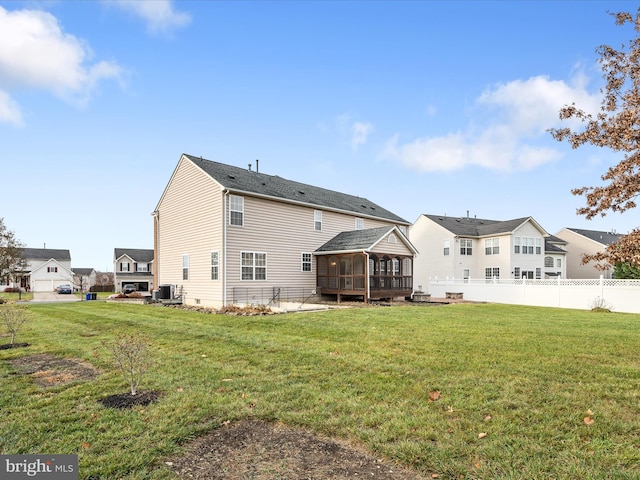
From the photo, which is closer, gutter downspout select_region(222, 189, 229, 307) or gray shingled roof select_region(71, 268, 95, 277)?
gutter downspout select_region(222, 189, 229, 307)

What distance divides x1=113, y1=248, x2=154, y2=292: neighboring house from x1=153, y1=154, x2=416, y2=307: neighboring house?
106 ft

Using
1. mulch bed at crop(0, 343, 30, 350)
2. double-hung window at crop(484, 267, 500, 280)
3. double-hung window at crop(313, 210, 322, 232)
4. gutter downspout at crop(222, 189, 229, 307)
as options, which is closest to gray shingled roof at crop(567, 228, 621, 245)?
double-hung window at crop(484, 267, 500, 280)

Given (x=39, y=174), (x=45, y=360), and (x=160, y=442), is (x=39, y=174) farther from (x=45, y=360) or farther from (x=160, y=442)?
(x=160, y=442)

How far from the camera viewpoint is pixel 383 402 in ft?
14.3

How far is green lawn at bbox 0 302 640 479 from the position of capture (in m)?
3.07

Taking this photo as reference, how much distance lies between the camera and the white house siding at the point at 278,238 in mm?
18578

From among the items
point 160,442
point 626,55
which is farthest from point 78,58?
point 626,55

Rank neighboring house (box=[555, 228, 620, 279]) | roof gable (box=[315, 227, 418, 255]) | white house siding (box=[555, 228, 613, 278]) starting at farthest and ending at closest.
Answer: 1. neighboring house (box=[555, 228, 620, 279])
2. white house siding (box=[555, 228, 613, 278])
3. roof gable (box=[315, 227, 418, 255])

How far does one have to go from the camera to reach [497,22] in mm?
13875

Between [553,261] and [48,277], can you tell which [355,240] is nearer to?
[553,261]

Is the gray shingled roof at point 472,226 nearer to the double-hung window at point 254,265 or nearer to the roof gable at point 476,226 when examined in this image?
the roof gable at point 476,226

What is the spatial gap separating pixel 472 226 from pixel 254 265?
27.0 metres

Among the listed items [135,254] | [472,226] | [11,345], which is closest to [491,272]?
[472,226]

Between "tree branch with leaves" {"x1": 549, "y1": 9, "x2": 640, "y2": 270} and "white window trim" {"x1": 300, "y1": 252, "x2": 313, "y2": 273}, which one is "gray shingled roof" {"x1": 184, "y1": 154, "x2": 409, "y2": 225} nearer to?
"white window trim" {"x1": 300, "y1": 252, "x2": 313, "y2": 273}
